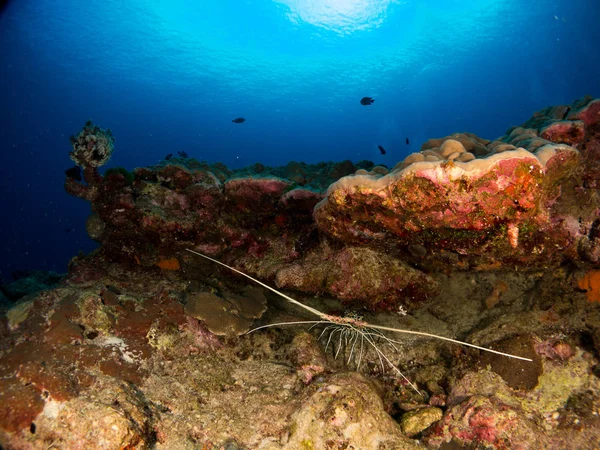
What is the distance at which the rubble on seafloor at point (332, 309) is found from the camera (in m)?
2.96

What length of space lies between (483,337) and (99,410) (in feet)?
14.9

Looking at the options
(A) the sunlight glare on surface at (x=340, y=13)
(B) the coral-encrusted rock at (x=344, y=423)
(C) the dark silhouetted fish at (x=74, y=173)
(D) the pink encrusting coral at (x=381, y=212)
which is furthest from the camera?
(A) the sunlight glare on surface at (x=340, y=13)

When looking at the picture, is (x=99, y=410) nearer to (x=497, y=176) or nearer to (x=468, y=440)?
(x=468, y=440)

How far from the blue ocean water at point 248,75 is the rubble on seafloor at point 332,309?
45697mm

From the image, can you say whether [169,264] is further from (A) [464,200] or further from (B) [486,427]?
(B) [486,427]

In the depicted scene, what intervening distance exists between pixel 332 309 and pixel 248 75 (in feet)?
222

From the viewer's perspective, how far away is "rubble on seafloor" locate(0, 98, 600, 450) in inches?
117

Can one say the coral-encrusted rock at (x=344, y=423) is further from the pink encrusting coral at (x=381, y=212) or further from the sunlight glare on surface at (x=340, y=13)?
the sunlight glare on surface at (x=340, y=13)

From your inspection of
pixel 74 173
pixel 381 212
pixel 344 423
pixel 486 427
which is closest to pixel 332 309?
pixel 381 212

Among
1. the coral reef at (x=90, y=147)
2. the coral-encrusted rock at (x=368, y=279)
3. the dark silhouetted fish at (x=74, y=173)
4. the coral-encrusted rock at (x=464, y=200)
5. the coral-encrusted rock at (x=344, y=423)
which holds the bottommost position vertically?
the coral-encrusted rock at (x=344, y=423)

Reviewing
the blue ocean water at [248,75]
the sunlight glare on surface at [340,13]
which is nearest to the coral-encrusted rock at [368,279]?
the blue ocean water at [248,75]

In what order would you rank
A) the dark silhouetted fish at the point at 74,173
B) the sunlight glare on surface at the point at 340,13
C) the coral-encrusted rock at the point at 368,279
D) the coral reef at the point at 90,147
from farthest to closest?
the sunlight glare on surface at the point at 340,13
the dark silhouetted fish at the point at 74,173
the coral reef at the point at 90,147
the coral-encrusted rock at the point at 368,279

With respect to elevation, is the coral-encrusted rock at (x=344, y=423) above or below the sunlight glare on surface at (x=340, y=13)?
below

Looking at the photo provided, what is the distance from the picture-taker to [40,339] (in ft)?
11.4
